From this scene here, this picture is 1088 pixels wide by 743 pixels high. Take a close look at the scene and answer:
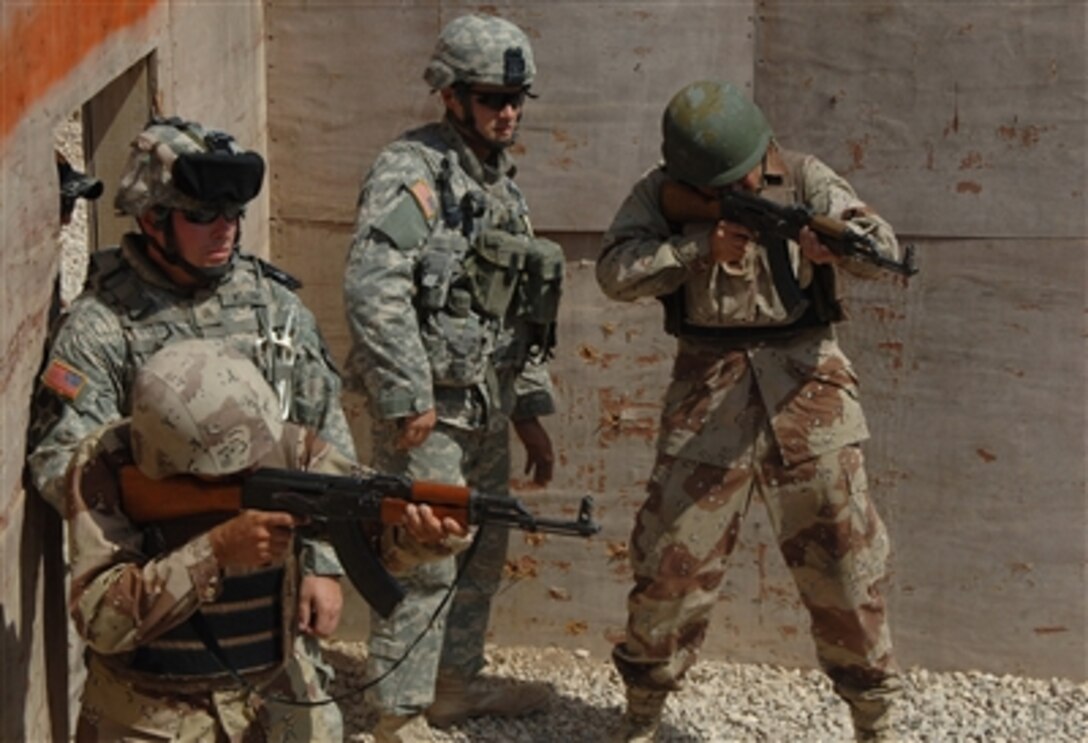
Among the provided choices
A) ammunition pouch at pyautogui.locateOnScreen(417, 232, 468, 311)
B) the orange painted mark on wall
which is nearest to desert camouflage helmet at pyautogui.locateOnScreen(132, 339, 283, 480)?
the orange painted mark on wall

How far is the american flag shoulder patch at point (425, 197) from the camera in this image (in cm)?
649

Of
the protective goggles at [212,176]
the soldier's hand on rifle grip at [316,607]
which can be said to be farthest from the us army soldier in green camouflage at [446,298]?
the soldier's hand on rifle grip at [316,607]

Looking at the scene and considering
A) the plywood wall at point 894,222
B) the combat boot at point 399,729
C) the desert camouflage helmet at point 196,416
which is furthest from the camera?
the plywood wall at point 894,222

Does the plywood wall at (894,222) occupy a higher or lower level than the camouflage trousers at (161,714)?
higher

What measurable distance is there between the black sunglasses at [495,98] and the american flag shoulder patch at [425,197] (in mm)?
286

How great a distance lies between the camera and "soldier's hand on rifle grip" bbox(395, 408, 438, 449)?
21.2 ft

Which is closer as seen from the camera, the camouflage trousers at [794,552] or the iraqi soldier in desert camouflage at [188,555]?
the iraqi soldier in desert camouflage at [188,555]

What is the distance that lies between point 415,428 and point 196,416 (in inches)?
72.7

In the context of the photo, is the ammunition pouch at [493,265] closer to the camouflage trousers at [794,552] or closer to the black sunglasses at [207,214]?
the camouflage trousers at [794,552]

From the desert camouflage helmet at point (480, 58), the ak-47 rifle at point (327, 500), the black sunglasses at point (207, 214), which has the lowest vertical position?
the ak-47 rifle at point (327, 500)

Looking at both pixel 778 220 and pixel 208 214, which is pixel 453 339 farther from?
pixel 208 214

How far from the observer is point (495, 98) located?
6582mm

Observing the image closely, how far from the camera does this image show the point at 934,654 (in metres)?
7.75

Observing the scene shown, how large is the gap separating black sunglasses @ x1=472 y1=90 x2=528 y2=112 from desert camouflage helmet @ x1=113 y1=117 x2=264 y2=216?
124cm
